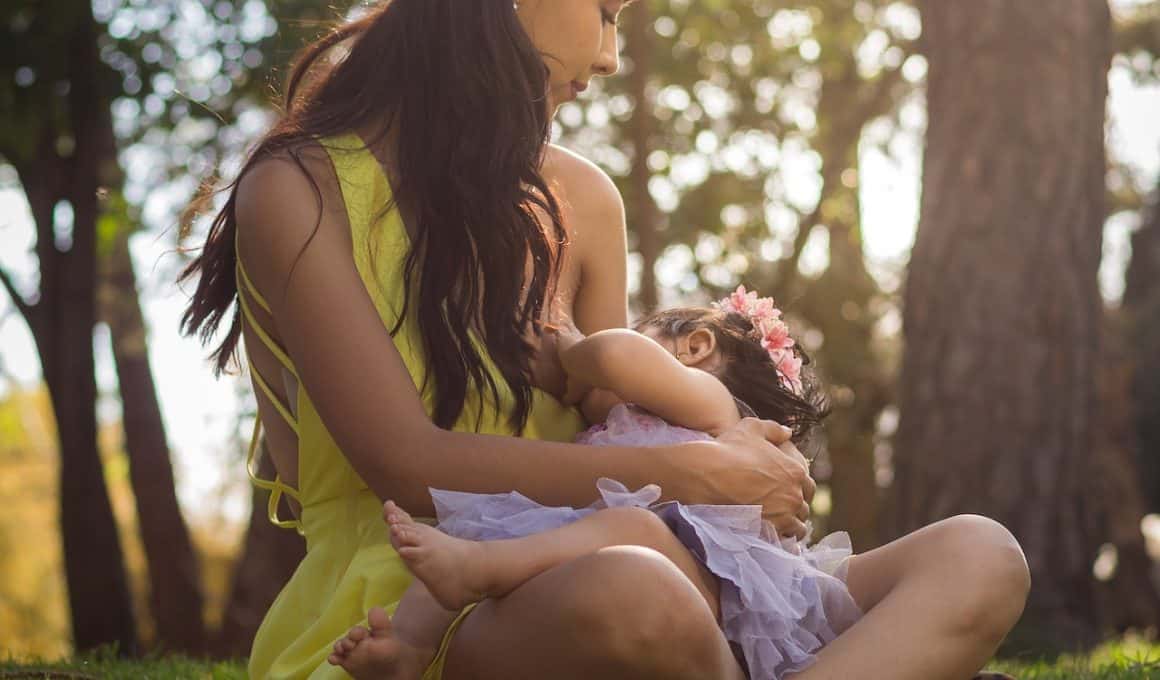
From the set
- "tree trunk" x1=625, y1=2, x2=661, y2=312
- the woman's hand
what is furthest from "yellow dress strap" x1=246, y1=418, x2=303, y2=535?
"tree trunk" x1=625, y1=2, x2=661, y2=312

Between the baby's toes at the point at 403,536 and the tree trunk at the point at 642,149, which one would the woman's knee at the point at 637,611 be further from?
the tree trunk at the point at 642,149

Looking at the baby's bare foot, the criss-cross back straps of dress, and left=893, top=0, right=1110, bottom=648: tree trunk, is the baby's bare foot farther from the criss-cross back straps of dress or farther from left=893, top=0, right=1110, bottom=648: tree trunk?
left=893, top=0, right=1110, bottom=648: tree trunk

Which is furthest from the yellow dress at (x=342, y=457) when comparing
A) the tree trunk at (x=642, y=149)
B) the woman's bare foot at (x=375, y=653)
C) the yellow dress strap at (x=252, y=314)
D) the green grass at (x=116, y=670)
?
the tree trunk at (x=642, y=149)

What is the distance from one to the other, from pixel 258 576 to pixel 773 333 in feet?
20.1

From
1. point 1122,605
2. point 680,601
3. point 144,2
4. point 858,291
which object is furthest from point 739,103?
point 680,601

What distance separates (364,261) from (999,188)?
13.0ft

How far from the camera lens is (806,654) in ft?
7.77

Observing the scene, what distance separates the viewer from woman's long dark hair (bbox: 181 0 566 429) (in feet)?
8.76

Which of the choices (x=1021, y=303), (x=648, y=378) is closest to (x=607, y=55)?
(x=648, y=378)

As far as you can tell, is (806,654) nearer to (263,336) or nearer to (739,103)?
(263,336)

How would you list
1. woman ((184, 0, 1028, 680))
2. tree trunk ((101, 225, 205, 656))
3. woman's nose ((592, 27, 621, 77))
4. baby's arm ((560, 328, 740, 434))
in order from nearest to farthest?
woman ((184, 0, 1028, 680)) → baby's arm ((560, 328, 740, 434)) → woman's nose ((592, 27, 621, 77)) → tree trunk ((101, 225, 205, 656))

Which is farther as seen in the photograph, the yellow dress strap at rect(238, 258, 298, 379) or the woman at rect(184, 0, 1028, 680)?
the yellow dress strap at rect(238, 258, 298, 379)

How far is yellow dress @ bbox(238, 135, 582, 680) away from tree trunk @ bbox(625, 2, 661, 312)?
21.9 ft

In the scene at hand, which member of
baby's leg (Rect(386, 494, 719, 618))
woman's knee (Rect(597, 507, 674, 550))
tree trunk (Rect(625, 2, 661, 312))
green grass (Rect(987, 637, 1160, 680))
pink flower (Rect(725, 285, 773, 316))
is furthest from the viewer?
tree trunk (Rect(625, 2, 661, 312))
